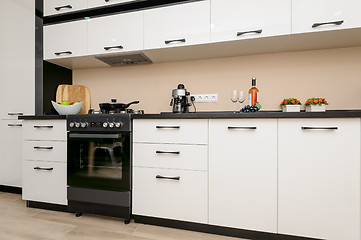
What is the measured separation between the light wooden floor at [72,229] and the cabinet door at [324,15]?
174 centimetres

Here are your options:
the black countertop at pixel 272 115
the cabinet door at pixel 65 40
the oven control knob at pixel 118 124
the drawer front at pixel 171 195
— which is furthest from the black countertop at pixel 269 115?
the cabinet door at pixel 65 40

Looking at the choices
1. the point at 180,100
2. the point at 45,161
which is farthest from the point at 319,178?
the point at 45,161

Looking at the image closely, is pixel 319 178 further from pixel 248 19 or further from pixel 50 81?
pixel 50 81

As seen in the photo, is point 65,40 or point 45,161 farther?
point 65,40

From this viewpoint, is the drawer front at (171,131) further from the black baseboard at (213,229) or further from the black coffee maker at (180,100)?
the black baseboard at (213,229)

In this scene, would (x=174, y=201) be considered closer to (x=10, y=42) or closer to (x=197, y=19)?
(x=197, y=19)

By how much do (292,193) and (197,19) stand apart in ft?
5.22

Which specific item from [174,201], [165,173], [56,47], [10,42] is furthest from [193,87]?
[10,42]

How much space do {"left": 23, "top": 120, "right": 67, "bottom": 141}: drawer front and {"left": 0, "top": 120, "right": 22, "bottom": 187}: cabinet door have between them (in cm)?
55

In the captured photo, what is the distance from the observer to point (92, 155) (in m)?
1.84

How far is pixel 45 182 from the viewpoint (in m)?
1.92

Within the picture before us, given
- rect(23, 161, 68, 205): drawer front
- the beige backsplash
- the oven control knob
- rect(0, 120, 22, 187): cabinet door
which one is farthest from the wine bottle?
rect(0, 120, 22, 187): cabinet door

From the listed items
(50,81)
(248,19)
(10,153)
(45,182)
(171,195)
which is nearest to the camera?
(171,195)

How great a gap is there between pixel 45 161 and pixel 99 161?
0.58 meters
